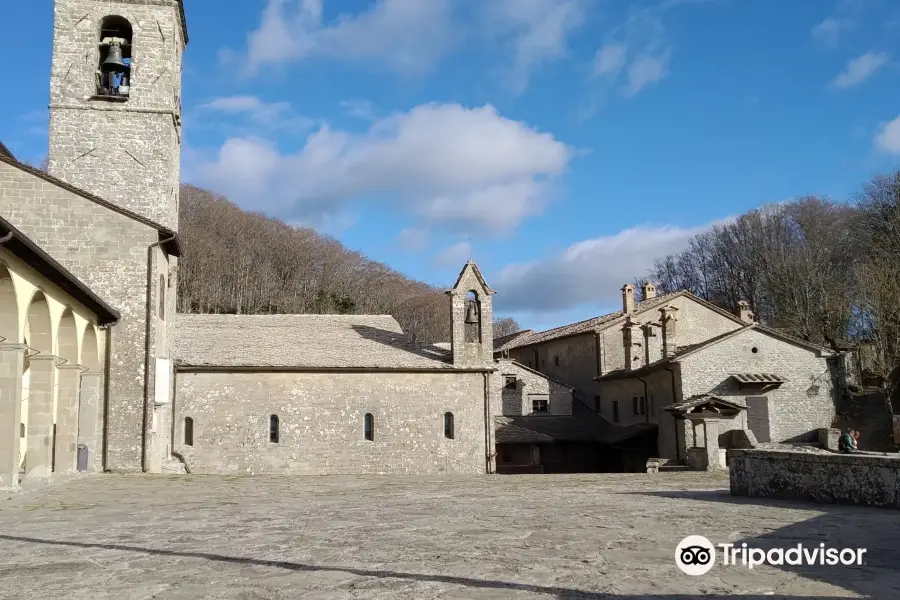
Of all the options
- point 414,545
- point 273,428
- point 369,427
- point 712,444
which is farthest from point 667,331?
point 414,545

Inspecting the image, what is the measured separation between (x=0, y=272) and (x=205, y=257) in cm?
4340

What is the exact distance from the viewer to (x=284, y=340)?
28.1 m

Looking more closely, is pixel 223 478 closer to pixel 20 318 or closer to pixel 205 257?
pixel 20 318

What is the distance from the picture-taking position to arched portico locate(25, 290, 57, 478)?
50.0ft

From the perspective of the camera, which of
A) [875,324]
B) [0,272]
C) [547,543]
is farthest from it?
[875,324]

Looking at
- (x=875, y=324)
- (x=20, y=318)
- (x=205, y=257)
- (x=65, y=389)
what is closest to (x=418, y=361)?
(x=65, y=389)

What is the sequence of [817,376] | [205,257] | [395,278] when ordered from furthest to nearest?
[395,278] → [205,257] → [817,376]

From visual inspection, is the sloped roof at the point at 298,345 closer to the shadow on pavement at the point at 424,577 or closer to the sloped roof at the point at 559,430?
the sloped roof at the point at 559,430

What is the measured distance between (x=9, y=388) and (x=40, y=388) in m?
2.37

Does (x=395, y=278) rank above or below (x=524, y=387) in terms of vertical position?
above

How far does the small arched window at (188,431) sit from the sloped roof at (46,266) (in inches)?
294

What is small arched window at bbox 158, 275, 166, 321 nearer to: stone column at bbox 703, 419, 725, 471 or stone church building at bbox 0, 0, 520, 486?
stone church building at bbox 0, 0, 520, 486

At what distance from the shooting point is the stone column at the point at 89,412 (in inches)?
754

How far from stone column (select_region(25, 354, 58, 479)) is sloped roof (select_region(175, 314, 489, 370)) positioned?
30.8 feet
